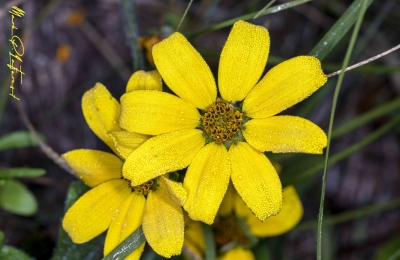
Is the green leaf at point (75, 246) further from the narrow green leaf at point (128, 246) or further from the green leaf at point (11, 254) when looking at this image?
the narrow green leaf at point (128, 246)

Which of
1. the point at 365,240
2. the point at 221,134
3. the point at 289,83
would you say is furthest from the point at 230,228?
the point at 365,240

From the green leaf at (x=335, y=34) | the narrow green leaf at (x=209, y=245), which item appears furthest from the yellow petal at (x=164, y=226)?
the green leaf at (x=335, y=34)

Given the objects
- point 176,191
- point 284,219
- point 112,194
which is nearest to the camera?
point 176,191

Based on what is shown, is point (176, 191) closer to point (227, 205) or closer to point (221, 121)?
point (221, 121)

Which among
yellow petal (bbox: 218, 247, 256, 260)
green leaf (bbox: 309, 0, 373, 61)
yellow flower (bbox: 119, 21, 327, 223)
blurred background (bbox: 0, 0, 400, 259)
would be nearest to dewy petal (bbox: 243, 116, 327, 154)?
yellow flower (bbox: 119, 21, 327, 223)

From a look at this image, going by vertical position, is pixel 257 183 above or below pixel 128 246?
above

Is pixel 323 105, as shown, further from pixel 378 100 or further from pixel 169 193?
pixel 169 193

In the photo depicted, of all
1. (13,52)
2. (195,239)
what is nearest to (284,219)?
(195,239)
